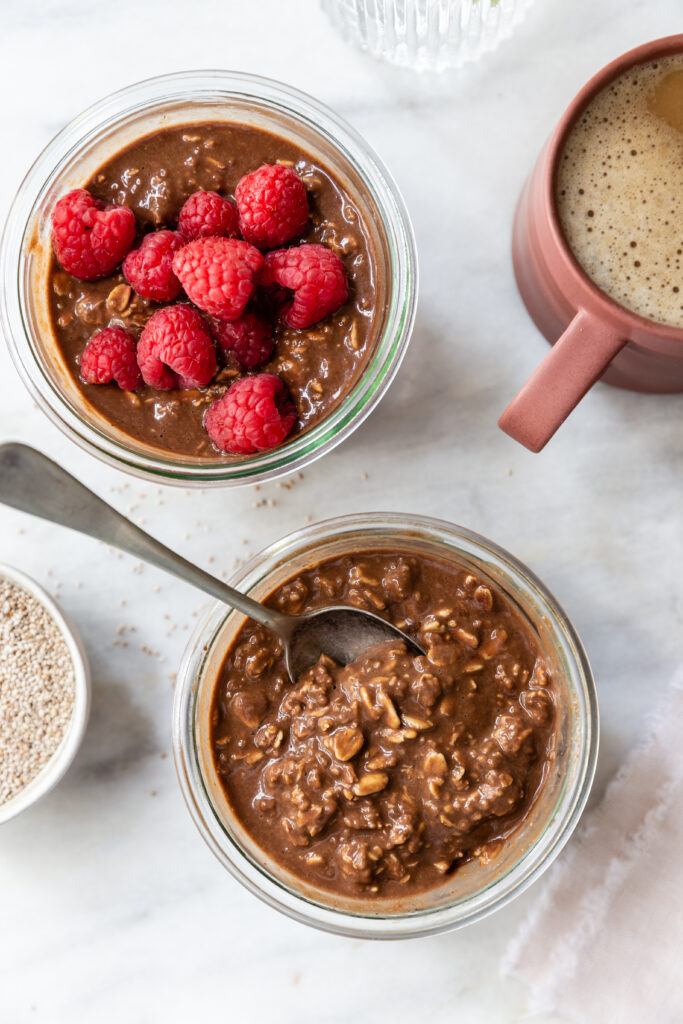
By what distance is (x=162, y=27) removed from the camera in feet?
5.54

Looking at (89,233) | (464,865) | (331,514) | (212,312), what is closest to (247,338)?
(212,312)

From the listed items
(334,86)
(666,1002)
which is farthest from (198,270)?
(666,1002)

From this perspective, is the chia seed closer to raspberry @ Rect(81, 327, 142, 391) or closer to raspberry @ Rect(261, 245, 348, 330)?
raspberry @ Rect(81, 327, 142, 391)

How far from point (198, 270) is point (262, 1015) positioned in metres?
1.35

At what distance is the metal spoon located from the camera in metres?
1.30

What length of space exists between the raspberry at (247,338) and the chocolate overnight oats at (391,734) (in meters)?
0.36

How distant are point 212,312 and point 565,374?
0.52m

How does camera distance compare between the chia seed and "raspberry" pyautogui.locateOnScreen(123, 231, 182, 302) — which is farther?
the chia seed

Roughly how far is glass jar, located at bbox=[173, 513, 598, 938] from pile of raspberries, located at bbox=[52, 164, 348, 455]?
0.23m

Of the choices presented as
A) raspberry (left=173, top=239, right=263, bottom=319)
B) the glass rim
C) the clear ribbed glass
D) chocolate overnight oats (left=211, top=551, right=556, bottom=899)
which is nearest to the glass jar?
chocolate overnight oats (left=211, top=551, right=556, bottom=899)

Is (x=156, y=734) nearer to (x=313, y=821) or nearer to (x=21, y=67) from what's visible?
(x=313, y=821)

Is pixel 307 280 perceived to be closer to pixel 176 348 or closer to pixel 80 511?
pixel 176 348

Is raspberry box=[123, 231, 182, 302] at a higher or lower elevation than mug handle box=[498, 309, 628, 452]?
lower

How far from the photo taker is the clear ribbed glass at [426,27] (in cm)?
163
